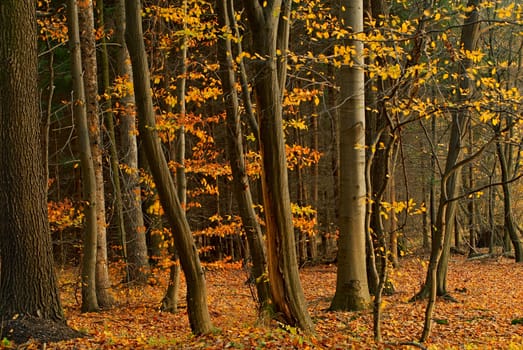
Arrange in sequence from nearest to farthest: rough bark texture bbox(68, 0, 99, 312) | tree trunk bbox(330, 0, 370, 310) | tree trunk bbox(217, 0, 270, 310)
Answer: tree trunk bbox(217, 0, 270, 310)
tree trunk bbox(330, 0, 370, 310)
rough bark texture bbox(68, 0, 99, 312)

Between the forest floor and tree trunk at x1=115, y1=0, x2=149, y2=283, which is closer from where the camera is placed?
the forest floor

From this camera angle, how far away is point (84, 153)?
986cm

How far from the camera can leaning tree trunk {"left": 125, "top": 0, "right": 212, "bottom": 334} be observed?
261 inches

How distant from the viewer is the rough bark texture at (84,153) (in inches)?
386

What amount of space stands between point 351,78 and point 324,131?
493 inches

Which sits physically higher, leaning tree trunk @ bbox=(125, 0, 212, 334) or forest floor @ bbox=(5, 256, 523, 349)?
leaning tree trunk @ bbox=(125, 0, 212, 334)

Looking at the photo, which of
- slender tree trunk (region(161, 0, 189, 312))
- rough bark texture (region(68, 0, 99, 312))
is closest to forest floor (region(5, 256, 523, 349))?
slender tree trunk (region(161, 0, 189, 312))

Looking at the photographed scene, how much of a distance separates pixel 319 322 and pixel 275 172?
282 cm

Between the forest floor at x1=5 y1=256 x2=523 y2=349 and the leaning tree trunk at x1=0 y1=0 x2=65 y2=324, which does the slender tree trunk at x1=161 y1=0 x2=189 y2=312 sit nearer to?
the forest floor at x1=5 y1=256 x2=523 y2=349

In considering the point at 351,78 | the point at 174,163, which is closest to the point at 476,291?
the point at 351,78

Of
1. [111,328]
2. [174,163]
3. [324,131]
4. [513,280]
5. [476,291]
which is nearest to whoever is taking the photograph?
[111,328]

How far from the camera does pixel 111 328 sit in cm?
878

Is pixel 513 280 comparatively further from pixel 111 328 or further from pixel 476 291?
pixel 111 328

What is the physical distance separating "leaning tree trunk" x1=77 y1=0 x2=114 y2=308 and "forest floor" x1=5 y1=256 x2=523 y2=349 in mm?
460
